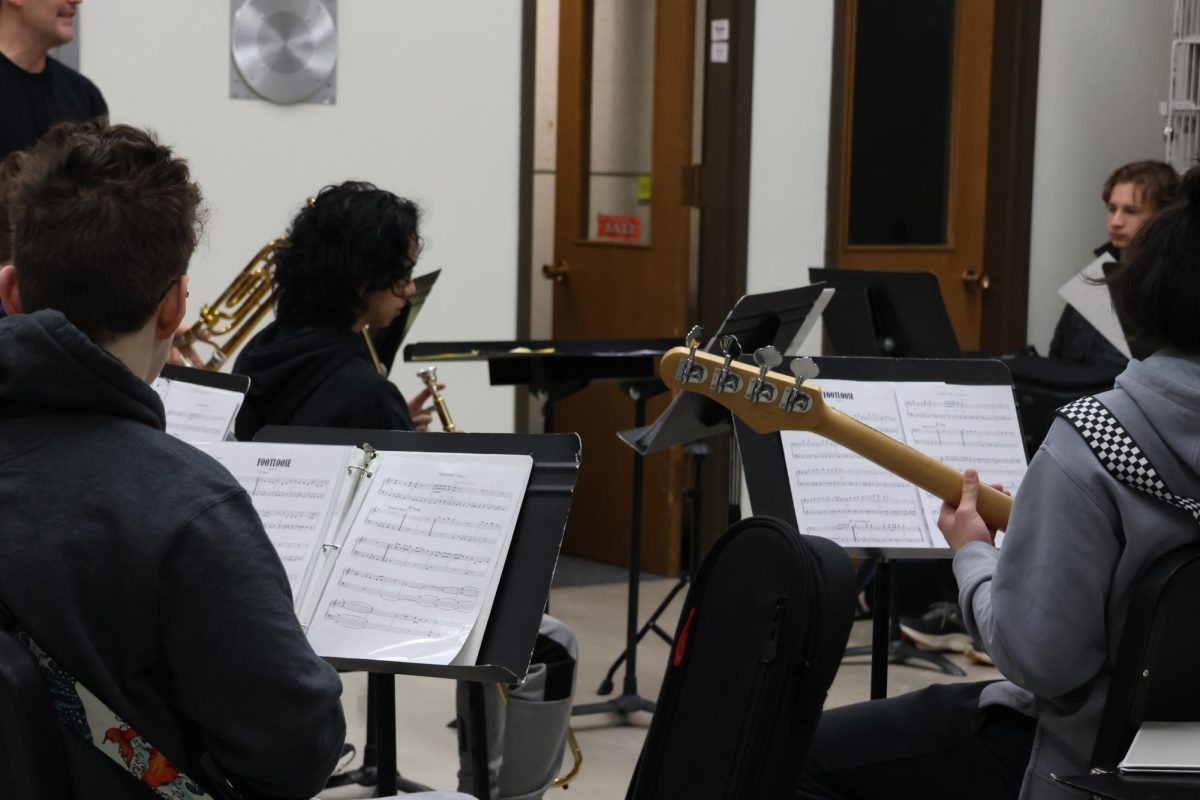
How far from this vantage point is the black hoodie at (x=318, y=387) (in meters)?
2.78

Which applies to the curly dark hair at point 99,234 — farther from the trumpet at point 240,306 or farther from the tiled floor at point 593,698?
the trumpet at point 240,306

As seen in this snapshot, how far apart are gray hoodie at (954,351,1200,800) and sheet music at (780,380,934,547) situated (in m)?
0.58

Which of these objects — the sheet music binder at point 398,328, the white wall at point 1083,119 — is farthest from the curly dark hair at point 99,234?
the white wall at point 1083,119

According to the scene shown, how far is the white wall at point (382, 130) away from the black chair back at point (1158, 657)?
2.99 meters

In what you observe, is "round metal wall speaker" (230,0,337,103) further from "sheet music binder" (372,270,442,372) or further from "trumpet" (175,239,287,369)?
"sheet music binder" (372,270,442,372)

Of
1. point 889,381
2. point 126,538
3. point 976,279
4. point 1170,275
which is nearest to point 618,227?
point 976,279

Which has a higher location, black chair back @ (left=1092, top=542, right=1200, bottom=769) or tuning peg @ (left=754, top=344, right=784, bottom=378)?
tuning peg @ (left=754, top=344, right=784, bottom=378)

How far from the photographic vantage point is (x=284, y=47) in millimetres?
4250

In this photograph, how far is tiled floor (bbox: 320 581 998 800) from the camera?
10.9ft

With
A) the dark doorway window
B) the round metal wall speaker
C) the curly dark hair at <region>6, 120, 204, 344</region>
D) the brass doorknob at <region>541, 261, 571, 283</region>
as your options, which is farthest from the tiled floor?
the curly dark hair at <region>6, 120, 204, 344</region>

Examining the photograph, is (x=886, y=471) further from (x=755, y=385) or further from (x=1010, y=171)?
(x=1010, y=171)

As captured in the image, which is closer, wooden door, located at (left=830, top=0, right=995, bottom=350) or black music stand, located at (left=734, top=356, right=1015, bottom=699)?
black music stand, located at (left=734, top=356, right=1015, bottom=699)

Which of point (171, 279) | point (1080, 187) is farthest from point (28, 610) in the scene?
point (1080, 187)

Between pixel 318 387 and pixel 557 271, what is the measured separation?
271cm
